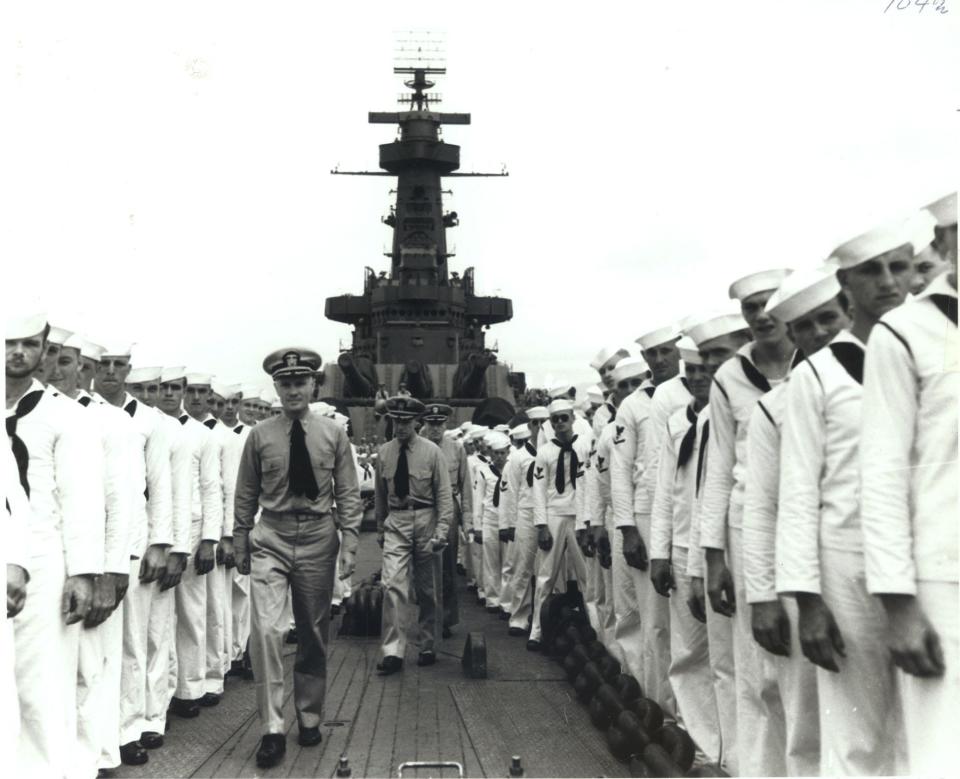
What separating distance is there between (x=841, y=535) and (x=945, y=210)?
1022mm

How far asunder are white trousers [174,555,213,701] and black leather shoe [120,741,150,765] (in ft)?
3.46

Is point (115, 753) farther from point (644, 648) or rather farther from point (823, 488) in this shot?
point (823, 488)

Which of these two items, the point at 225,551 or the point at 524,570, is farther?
the point at 524,570

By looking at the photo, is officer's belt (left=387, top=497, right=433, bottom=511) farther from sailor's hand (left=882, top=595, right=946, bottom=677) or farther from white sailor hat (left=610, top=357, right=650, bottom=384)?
sailor's hand (left=882, top=595, right=946, bottom=677)

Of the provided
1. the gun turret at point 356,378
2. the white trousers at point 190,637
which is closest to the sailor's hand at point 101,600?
the white trousers at point 190,637

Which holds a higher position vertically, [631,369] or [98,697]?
[631,369]

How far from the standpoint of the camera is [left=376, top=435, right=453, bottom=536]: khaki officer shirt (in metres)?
8.12

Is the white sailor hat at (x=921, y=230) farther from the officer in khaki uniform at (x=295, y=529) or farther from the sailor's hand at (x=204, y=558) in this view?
the sailor's hand at (x=204, y=558)

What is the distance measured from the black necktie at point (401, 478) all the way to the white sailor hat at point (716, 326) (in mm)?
3779

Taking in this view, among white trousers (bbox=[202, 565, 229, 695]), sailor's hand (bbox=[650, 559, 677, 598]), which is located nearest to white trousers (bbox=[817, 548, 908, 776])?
sailor's hand (bbox=[650, 559, 677, 598])

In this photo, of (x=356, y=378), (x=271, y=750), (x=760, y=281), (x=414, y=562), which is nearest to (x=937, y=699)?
(x=760, y=281)

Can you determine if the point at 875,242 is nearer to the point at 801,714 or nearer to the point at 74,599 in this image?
the point at 801,714

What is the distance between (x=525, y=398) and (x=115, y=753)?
3038 centimetres

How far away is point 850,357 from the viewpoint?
3219mm
